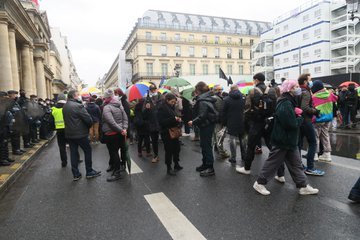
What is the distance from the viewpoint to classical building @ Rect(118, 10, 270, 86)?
67.6 meters

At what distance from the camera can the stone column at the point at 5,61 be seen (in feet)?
47.2

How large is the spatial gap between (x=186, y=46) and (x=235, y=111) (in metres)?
65.8

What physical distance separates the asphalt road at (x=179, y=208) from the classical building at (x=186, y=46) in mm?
61861

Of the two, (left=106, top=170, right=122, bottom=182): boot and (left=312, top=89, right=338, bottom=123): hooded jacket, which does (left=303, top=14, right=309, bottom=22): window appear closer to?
(left=312, top=89, right=338, bottom=123): hooded jacket

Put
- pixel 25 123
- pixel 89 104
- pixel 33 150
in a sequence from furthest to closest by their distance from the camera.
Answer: pixel 89 104 → pixel 33 150 → pixel 25 123

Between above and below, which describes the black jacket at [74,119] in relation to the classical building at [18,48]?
below

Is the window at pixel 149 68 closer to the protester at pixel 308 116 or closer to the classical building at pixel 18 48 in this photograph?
the classical building at pixel 18 48

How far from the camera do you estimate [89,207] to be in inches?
164

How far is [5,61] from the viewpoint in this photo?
14.7 meters

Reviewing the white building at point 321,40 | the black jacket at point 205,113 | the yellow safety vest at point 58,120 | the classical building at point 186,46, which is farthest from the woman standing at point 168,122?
the classical building at point 186,46

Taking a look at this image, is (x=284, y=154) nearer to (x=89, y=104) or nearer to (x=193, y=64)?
(x=89, y=104)

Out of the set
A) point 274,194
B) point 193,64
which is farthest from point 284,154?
point 193,64

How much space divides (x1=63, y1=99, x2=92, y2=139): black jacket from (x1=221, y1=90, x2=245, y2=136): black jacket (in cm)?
311

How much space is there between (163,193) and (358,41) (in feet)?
171
